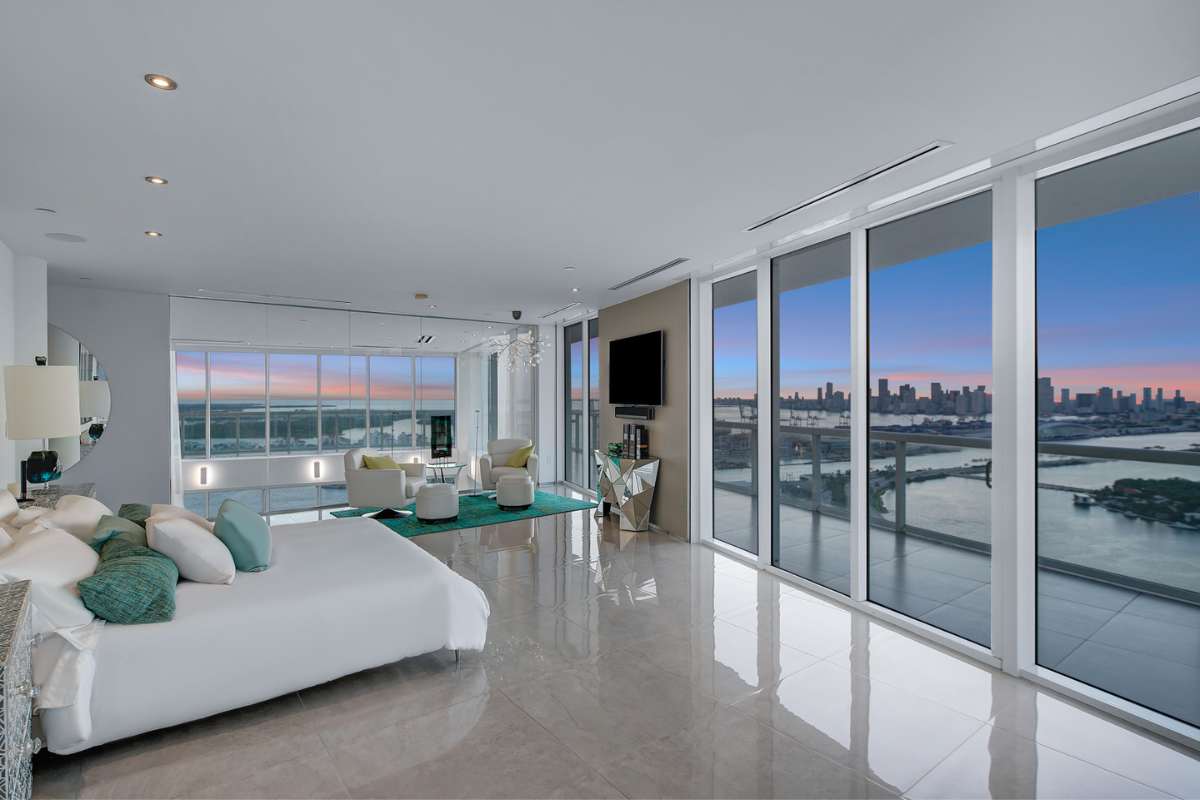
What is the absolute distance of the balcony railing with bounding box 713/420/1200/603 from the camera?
9.20 ft

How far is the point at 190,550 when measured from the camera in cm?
293

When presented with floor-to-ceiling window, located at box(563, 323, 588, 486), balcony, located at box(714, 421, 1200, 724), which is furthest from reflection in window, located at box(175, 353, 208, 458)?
balcony, located at box(714, 421, 1200, 724)

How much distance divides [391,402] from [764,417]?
17.4 ft

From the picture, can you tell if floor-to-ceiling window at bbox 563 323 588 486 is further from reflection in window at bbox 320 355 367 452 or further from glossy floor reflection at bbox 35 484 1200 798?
glossy floor reflection at bbox 35 484 1200 798

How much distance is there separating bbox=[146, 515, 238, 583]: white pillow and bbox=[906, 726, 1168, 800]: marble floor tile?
3390 millimetres

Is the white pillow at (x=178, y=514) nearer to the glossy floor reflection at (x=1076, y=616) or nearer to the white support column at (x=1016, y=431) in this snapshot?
the glossy floor reflection at (x=1076, y=616)

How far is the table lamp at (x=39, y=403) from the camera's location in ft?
12.7

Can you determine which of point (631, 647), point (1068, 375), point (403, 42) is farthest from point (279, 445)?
point (1068, 375)

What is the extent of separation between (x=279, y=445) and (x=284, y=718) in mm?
5359

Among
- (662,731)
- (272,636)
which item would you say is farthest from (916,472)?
(272,636)

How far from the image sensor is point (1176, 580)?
272 centimetres

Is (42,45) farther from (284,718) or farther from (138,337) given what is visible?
(138,337)

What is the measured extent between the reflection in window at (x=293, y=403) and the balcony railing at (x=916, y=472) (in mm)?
5313

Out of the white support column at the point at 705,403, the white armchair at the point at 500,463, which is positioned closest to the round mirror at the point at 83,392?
the white armchair at the point at 500,463
